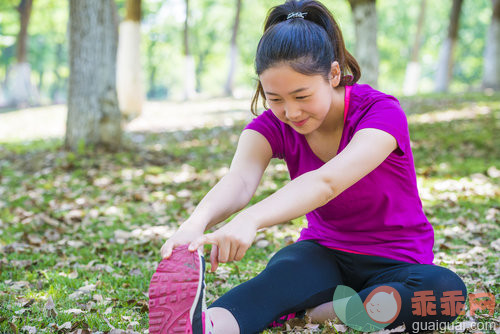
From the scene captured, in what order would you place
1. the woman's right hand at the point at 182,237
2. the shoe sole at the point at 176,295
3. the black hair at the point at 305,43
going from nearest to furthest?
the shoe sole at the point at 176,295 < the woman's right hand at the point at 182,237 < the black hair at the point at 305,43

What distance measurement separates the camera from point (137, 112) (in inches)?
509

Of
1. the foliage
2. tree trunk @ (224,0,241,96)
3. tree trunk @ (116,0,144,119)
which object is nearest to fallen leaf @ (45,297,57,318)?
tree trunk @ (116,0,144,119)

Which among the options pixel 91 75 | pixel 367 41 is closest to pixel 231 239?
pixel 91 75

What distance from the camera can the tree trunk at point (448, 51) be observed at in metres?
15.9

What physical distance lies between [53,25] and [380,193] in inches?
1223

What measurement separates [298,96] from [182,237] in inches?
30.9

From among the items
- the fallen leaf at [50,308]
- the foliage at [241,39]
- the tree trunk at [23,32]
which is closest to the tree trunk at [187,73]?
the foliage at [241,39]

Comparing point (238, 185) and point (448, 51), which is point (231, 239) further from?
point (448, 51)

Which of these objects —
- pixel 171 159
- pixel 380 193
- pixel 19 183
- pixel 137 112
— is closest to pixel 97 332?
pixel 380 193

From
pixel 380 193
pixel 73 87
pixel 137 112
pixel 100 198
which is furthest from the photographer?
pixel 137 112

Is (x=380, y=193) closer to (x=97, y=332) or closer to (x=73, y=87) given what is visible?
(x=97, y=332)

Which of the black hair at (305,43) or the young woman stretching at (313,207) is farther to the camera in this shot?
the black hair at (305,43)

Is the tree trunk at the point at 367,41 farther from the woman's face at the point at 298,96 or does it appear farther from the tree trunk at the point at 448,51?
the tree trunk at the point at 448,51

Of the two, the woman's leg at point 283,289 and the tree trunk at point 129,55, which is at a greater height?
the tree trunk at point 129,55
